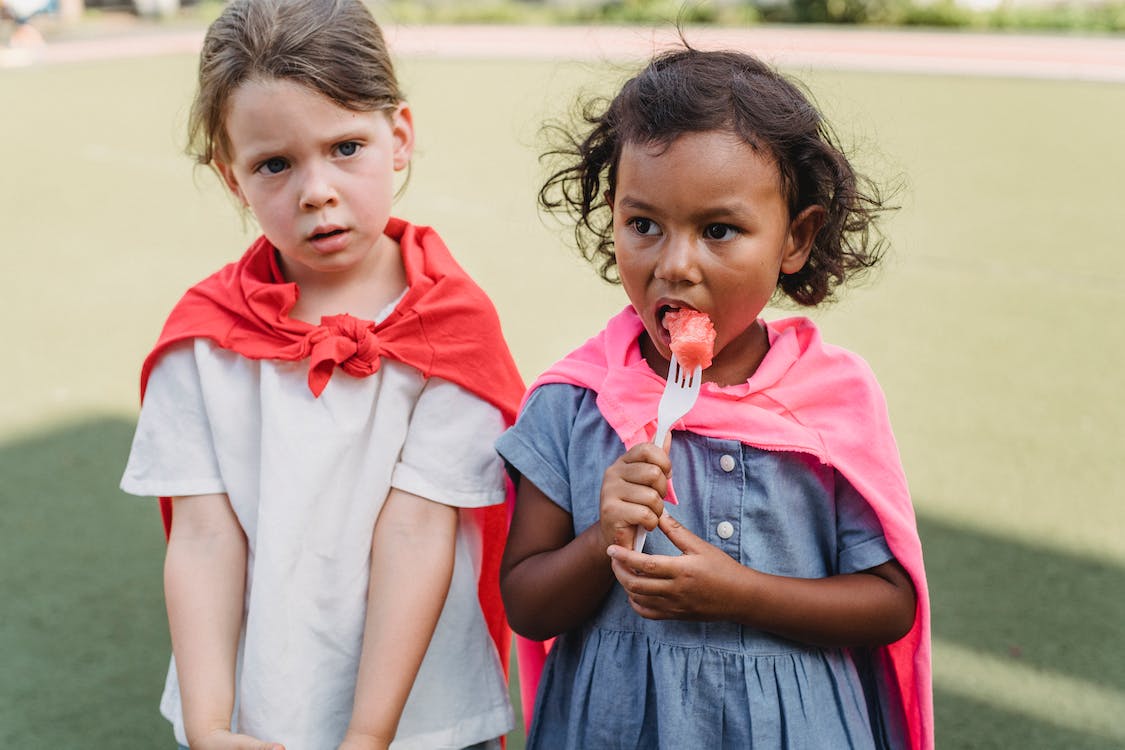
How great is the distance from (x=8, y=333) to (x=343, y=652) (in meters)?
3.64

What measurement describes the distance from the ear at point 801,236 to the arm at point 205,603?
37.0 inches

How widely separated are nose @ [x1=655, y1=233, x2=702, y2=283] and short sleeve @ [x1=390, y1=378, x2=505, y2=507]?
450 millimetres

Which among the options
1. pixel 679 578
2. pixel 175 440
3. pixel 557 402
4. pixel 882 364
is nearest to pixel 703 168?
pixel 557 402

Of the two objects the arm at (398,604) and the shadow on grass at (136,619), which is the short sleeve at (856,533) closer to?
the arm at (398,604)

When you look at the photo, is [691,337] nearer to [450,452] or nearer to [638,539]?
[638,539]

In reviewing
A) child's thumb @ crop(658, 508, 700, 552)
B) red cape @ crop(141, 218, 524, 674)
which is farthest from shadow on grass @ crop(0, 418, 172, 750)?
child's thumb @ crop(658, 508, 700, 552)

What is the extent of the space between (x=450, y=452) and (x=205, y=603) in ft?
1.45

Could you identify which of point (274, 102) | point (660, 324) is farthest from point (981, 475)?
point (274, 102)

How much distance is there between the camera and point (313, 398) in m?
1.87

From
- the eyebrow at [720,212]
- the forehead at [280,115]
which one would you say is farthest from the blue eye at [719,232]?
the forehead at [280,115]

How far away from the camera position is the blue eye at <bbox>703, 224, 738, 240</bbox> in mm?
1597

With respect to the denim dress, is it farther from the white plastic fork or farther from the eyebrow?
the eyebrow

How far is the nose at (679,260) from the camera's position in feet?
5.16

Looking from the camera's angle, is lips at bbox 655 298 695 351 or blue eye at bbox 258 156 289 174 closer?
lips at bbox 655 298 695 351
